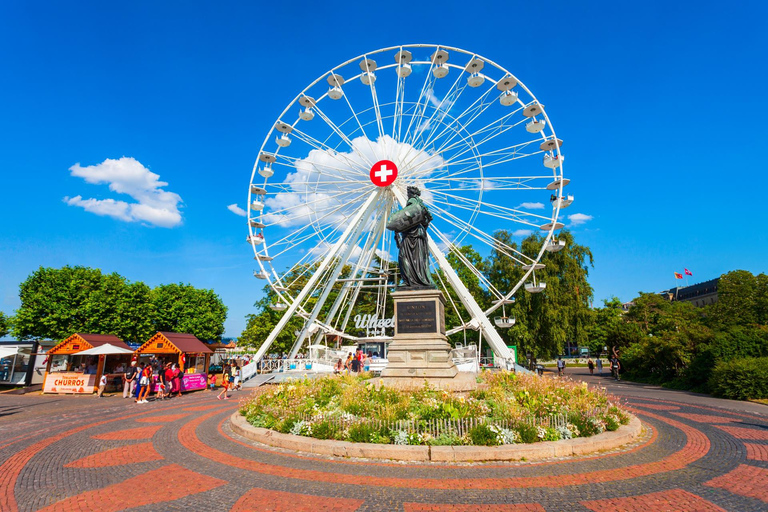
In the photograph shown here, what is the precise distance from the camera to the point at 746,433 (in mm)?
9781

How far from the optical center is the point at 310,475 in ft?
21.5

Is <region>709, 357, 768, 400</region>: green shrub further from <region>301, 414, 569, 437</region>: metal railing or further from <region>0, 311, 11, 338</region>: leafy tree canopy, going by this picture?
<region>0, 311, 11, 338</region>: leafy tree canopy

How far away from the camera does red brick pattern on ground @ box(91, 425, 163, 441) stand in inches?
384

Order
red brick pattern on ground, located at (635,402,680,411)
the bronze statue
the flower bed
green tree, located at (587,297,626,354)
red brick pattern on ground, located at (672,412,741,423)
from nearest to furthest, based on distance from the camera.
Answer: the flower bed
red brick pattern on ground, located at (672,412,741,423)
the bronze statue
red brick pattern on ground, located at (635,402,680,411)
green tree, located at (587,297,626,354)

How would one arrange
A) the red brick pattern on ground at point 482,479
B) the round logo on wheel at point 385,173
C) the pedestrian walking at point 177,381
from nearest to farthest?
1. the red brick pattern on ground at point 482,479
2. the pedestrian walking at point 177,381
3. the round logo on wheel at point 385,173

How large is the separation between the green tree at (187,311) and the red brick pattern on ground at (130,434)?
32.5 meters

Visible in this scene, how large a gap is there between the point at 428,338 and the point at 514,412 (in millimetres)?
4158

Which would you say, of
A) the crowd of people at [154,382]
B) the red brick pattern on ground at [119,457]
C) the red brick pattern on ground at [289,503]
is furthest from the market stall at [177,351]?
the red brick pattern on ground at [289,503]

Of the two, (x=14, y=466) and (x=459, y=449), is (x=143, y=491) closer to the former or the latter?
(x=14, y=466)

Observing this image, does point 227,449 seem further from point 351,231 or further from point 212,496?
point 351,231

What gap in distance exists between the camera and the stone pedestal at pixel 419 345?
453 inches

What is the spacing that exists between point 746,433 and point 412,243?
9.86 metres

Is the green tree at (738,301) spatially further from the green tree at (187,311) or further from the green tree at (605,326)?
the green tree at (187,311)

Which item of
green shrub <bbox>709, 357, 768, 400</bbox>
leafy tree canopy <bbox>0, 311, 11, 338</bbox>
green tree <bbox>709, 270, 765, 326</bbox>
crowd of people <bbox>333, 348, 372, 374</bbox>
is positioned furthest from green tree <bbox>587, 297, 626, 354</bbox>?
leafy tree canopy <bbox>0, 311, 11, 338</bbox>
